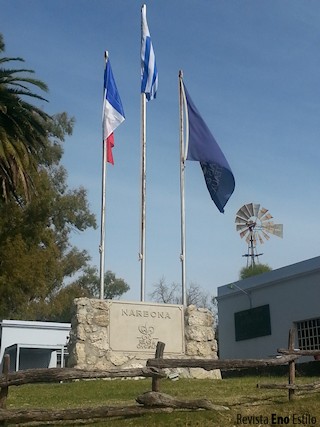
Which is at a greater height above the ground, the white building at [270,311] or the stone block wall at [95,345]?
the white building at [270,311]

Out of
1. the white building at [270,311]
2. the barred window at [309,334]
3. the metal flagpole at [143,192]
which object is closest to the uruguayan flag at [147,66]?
the metal flagpole at [143,192]

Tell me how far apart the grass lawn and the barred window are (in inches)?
525

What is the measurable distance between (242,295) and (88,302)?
56.2 feet

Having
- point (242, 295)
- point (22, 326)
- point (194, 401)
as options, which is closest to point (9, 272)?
point (22, 326)

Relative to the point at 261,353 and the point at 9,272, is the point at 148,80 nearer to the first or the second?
the point at 9,272

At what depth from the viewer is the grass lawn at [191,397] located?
32.8ft

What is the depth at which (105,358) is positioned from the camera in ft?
57.8

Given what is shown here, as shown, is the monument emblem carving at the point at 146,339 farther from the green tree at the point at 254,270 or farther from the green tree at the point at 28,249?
the green tree at the point at 254,270

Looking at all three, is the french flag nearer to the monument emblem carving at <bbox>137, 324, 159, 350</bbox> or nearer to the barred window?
the monument emblem carving at <bbox>137, 324, 159, 350</bbox>

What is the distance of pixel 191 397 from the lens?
12.4 metres

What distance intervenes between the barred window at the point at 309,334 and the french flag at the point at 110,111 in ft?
44.0

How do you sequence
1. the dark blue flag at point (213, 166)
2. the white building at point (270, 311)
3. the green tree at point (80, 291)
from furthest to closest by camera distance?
1. the green tree at point (80, 291)
2. the white building at point (270, 311)
3. the dark blue flag at point (213, 166)

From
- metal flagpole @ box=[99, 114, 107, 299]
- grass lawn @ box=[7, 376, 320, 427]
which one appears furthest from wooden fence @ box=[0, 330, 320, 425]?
metal flagpole @ box=[99, 114, 107, 299]

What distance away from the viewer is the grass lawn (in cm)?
1000
